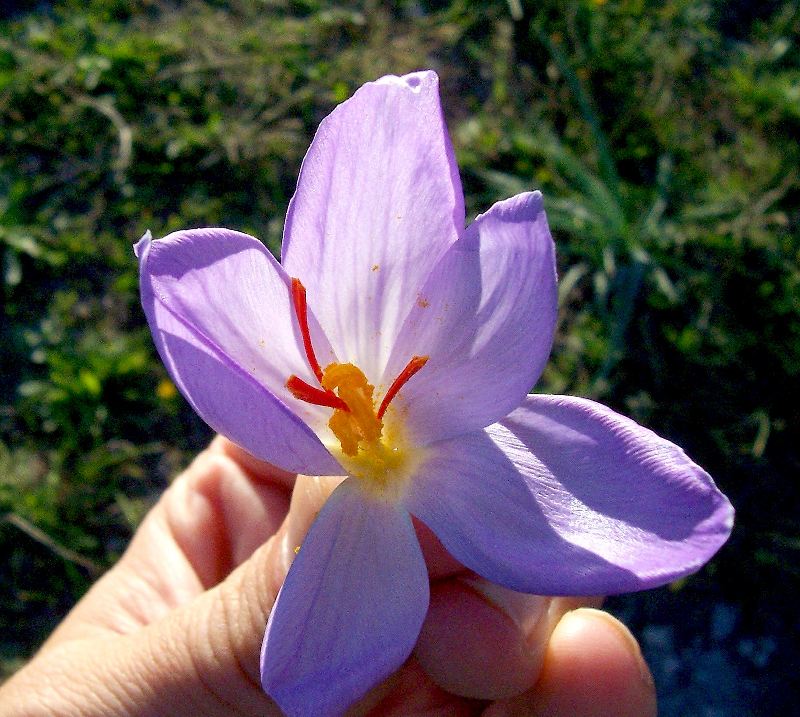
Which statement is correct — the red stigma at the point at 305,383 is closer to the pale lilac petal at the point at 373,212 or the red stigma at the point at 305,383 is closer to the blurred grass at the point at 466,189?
the pale lilac petal at the point at 373,212

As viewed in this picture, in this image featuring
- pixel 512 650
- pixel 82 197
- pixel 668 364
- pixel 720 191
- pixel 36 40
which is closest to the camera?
pixel 512 650

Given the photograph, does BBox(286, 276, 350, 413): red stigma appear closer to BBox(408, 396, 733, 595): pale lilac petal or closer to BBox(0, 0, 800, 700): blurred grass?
BBox(408, 396, 733, 595): pale lilac petal

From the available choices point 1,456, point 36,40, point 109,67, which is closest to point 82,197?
point 109,67

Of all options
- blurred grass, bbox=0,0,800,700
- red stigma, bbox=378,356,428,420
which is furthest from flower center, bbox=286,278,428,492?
blurred grass, bbox=0,0,800,700

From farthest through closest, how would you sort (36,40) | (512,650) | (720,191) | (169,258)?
(36,40)
(720,191)
(512,650)
(169,258)

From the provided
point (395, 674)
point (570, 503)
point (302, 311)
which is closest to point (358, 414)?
point (302, 311)

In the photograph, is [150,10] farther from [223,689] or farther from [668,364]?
Result: [223,689]

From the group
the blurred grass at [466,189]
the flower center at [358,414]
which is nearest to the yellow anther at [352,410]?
the flower center at [358,414]
